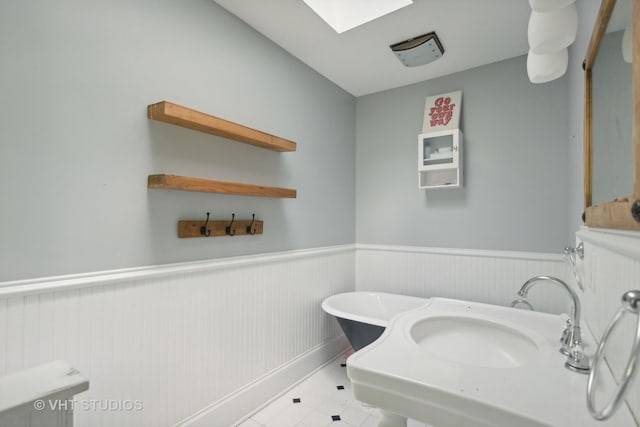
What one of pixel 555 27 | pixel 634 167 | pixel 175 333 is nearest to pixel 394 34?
pixel 555 27

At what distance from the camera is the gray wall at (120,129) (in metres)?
1.16

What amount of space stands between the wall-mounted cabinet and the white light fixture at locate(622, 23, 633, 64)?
5.76 ft

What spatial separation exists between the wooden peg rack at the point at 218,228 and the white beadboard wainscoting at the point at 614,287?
5.44ft

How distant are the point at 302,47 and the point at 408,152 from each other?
1313mm

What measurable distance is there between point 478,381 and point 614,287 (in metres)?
0.44

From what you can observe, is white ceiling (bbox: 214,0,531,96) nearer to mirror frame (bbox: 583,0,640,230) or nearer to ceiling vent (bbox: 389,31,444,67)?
ceiling vent (bbox: 389,31,444,67)

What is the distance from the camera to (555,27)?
964mm

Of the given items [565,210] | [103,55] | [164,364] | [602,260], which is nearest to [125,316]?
[164,364]

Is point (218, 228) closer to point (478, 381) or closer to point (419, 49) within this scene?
point (478, 381)

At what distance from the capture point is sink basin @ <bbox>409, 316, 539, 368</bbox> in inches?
50.9

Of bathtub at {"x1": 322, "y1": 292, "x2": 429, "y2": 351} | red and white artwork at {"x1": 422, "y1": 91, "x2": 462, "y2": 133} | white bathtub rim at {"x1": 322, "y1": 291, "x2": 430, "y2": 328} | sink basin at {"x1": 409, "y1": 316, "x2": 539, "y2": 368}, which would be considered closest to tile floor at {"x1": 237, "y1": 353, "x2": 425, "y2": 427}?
bathtub at {"x1": 322, "y1": 292, "x2": 429, "y2": 351}

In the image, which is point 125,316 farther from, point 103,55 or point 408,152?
point 408,152

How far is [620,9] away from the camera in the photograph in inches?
30.9

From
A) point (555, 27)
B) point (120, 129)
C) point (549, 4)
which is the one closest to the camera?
point (549, 4)
